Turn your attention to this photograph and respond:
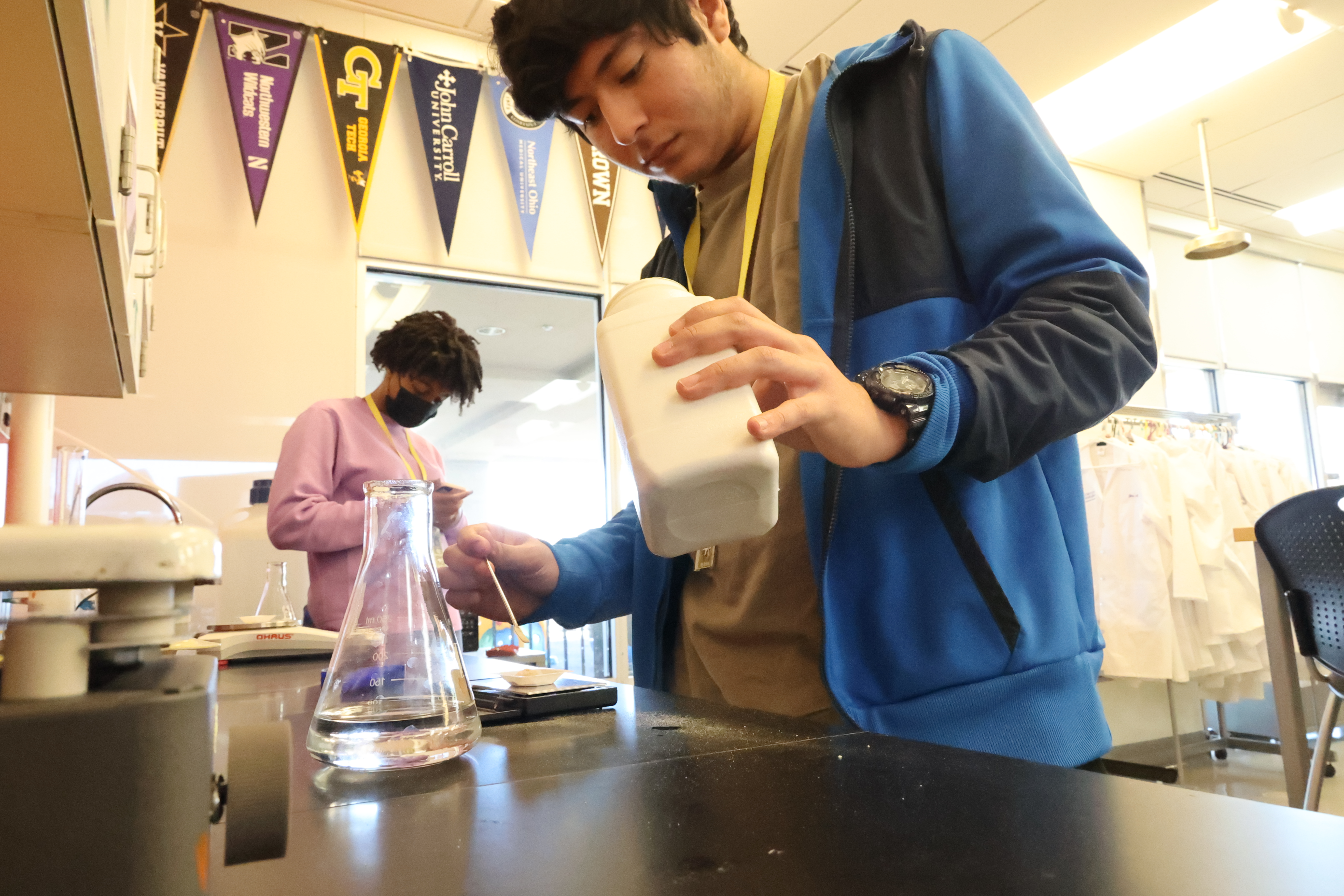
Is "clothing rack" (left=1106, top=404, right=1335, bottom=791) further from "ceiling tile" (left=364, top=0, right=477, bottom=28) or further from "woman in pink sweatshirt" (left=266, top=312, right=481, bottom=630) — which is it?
"ceiling tile" (left=364, top=0, right=477, bottom=28)

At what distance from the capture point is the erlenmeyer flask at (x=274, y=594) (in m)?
2.22

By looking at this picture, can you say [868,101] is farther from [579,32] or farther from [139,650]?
[139,650]

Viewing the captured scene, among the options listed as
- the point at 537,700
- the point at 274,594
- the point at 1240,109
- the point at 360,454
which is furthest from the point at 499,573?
the point at 1240,109

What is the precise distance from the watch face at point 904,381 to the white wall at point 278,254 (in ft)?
8.72

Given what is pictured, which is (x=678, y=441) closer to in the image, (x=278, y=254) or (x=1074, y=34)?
(x=278, y=254)

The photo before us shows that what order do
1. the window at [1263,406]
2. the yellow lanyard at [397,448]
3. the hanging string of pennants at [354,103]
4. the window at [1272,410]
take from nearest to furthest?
1. the yellow lanyard at [397,448]
2. the hanging string of pennants at [354,103]
3. the window at [1263,406]
4. the window at [1272,410]

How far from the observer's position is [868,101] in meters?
0.83

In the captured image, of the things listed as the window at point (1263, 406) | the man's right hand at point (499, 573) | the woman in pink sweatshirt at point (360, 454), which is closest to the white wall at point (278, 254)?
the woman in pink sweatshirt at point (360, 454)

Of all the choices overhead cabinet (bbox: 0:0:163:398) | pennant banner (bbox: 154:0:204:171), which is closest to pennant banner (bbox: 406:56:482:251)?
pennant banner (bbox: 154:0:204:171)

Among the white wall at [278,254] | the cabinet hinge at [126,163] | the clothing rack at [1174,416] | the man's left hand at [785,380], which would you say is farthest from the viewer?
the clothing rack at [1174,416]

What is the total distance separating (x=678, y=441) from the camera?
0.55 m

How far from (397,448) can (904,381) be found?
1.81 metres

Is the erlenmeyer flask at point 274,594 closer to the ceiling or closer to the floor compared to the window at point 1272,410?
closer to the floor

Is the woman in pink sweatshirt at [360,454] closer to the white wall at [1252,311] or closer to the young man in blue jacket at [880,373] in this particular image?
the young man in blue jacket at [880,373]
